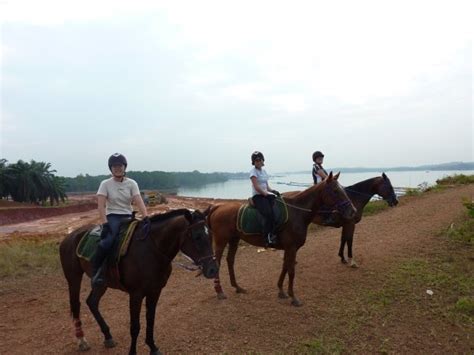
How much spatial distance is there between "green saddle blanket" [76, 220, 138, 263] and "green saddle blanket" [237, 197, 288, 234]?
2451 mm

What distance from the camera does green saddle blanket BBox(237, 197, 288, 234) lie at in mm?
6340

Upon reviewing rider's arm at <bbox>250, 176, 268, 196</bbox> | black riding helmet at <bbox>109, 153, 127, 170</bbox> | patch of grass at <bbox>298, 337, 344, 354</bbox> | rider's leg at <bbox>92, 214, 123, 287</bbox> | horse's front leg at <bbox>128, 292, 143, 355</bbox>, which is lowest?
patch of grass at <bbox>298, 337, 344, 354</bbox>

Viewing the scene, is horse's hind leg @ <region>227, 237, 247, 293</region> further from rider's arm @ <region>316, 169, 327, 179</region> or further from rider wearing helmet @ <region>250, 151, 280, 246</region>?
rider's arm @ <region>316, 169, 327, 179</region>

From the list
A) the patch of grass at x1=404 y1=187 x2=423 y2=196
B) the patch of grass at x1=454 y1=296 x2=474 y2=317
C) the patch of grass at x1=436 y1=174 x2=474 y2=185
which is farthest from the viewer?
the patch of grass at x1=436 y1=174 x2=474 y2=185

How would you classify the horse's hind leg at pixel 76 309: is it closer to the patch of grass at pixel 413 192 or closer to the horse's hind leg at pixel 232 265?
the horse's hind leg at pixel 232 265

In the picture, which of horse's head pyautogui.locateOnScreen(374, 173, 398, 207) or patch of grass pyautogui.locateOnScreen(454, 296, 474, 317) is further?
horse's head pyautogui.locateOnScreen(374, 173, 398, 207)

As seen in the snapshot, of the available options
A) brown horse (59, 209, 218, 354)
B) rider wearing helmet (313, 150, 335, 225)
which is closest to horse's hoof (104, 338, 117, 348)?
brown horse (59, 209, 218, 354)

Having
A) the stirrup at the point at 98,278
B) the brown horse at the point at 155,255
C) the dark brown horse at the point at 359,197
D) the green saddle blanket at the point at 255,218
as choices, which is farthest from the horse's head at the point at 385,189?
the stirrup at the point at 98,278

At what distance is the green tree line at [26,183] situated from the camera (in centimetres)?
4684

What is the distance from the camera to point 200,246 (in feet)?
13.5

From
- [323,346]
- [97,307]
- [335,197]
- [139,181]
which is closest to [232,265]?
[335,197]

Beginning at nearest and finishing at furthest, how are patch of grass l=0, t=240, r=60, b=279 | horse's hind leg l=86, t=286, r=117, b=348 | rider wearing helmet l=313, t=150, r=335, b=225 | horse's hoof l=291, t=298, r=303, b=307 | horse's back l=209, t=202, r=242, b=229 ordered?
horse's hind leg l=86, t=286, r=117, b=348
horse's hoof l=291, t=298, r=303, b=307
horse's back l=209, t=202, r=242, b=229
rider wearing helmet l=313, t=150, r=335, b=225
patch of grass l=0, t=240, r=60, b=279

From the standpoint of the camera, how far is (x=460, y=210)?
42.8 feet

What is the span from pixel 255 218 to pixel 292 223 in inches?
27.3
